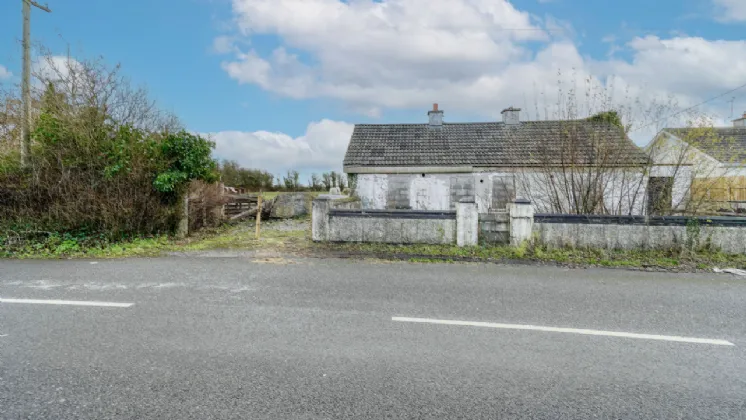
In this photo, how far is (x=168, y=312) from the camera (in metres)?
4.94

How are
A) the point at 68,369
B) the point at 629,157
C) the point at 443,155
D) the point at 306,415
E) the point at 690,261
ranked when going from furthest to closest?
the point at 443,155 → the point at 629,157 → the point at 690,261 → the point at 68,369 → the point at 306,415

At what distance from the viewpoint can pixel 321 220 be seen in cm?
1067

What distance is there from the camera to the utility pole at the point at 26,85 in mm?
11336

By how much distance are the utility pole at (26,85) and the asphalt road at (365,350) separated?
6666 millimetres

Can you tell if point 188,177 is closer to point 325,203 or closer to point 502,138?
point 325,203

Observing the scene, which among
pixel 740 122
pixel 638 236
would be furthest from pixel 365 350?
pixel 740 122

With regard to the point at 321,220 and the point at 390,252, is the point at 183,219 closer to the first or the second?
the point at 321,220

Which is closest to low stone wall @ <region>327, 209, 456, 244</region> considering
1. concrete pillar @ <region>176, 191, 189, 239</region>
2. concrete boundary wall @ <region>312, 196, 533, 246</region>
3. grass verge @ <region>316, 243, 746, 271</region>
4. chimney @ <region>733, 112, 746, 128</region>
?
concrete boundary wall @ <region>312, 196, 533, 246</region>

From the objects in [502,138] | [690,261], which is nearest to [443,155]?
[502,138]

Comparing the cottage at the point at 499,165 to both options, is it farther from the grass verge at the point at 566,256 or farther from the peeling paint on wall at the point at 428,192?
the grass verge at the point at 566,256

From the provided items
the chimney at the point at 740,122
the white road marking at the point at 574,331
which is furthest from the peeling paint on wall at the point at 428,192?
the chimney at the point at 740,122

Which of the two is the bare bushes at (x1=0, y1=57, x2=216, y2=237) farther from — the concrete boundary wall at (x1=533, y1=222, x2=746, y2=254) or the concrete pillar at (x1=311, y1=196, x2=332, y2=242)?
the concrete boundary wall at (x1=533, y1=222, x2=746, y2=254)

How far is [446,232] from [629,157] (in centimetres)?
595

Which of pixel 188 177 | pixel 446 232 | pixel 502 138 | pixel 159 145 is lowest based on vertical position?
pixel 446 232
